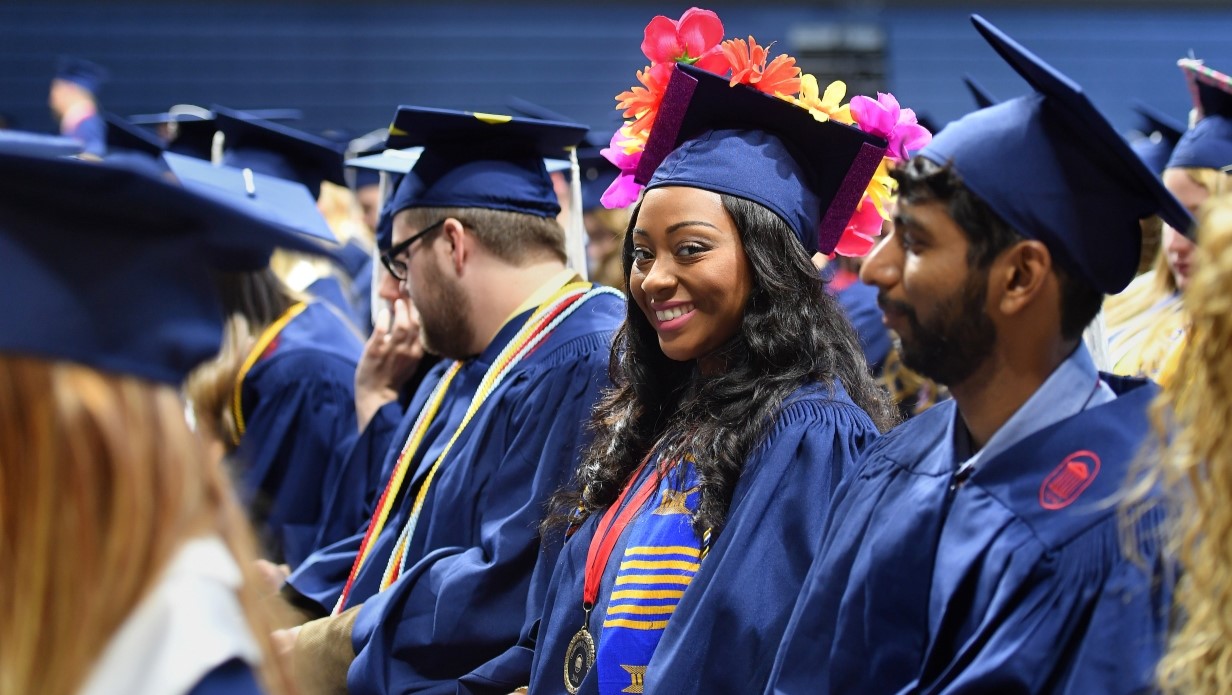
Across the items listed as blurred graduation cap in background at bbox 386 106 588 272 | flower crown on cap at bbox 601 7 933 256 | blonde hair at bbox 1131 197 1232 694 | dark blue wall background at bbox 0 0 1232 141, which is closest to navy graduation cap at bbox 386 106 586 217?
blurred graduation cap in background at bbox 386 106 588 272

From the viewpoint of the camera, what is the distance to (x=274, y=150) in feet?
18.0

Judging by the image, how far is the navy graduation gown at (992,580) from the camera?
1794 millimetres

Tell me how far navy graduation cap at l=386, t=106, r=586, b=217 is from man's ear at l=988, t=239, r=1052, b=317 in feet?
6.69

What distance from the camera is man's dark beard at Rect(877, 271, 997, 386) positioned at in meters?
2.01

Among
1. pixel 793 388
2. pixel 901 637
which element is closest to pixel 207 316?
pixel 901 637

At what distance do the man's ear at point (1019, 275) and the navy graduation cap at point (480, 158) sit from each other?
2.04 meters

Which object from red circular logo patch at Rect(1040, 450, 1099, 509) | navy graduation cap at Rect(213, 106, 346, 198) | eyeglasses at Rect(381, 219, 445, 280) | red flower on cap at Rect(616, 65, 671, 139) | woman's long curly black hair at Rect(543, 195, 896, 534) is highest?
red flower on cap at Rect(616, 65, 671, 139)

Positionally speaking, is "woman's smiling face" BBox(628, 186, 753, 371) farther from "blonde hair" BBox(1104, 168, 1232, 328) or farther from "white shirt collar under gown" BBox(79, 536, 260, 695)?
"blonde hair" BBox(1104, 168, 1232, 328)

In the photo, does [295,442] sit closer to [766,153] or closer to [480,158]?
[480,158]

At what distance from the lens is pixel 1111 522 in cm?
183

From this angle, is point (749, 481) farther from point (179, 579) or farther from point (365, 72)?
point (365, 72)

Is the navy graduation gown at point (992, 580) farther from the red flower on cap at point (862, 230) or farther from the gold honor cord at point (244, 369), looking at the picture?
the gold honor cord at point (244, 369)

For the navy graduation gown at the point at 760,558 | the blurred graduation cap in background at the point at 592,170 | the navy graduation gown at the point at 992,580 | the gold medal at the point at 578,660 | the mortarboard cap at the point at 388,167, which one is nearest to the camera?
the navy graduation gown at the point at 992,580

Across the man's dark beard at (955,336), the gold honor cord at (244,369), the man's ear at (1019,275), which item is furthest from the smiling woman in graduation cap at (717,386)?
the gold honor cord at (244,369)
